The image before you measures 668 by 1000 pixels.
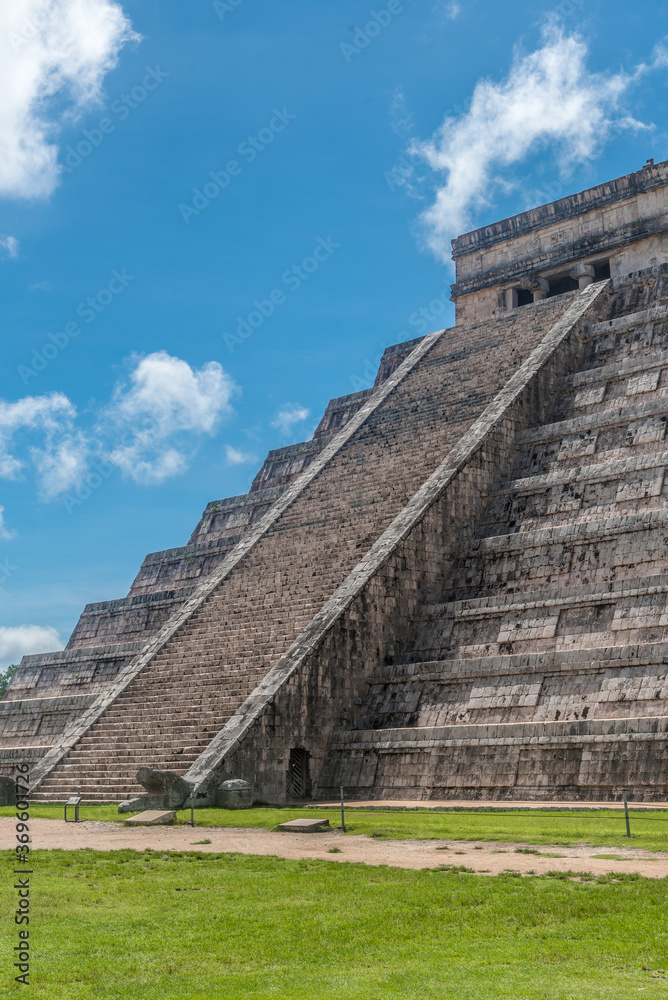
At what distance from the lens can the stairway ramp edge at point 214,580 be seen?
680 inches

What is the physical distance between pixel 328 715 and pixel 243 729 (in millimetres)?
1575

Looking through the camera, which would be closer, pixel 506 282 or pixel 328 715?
pixel 328 715

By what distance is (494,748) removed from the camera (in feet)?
43.6

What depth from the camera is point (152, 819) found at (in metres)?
12.3

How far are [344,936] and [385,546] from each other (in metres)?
11.2

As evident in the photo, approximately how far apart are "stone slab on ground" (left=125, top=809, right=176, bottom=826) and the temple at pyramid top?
1732cm

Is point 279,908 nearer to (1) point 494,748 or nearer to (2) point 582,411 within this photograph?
(1) point 494,748

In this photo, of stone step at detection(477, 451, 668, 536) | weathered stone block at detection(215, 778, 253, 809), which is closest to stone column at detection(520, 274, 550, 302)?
stone step at detection(477, 451, 668, 536)

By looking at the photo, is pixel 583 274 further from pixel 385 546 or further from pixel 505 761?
pixel 505 761

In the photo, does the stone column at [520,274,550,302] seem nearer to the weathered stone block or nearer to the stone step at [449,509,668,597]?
the stone step at [449,509,668,597]

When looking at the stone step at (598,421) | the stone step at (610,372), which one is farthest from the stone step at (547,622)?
the stone step at (610,372)

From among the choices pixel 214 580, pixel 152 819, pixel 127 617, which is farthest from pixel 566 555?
pixel 127 617

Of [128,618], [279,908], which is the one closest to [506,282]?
[128,618]

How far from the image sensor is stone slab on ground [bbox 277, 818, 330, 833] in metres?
11.0
